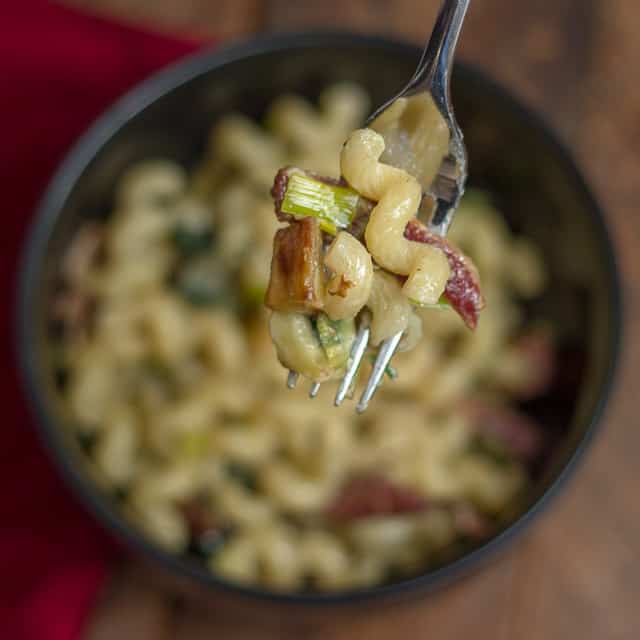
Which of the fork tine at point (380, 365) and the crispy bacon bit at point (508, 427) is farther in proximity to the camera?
the crispy bacon bit at point (508, 427)

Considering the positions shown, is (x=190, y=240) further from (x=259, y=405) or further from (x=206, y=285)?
(x=259, y=405)

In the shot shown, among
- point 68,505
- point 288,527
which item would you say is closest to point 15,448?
point 68,505

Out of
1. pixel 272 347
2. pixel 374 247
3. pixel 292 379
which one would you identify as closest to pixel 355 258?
pixel 374 247

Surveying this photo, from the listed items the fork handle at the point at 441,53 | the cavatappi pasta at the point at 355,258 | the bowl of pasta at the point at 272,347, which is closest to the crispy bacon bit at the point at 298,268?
the cavatappi pasta at the point at 355,258

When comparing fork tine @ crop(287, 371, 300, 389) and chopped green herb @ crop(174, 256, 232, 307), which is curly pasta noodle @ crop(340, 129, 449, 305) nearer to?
fork tine @ crop(287, 371, 300, 389)

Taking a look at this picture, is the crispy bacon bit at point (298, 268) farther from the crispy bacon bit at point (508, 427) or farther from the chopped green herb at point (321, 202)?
the crispy bacon bit at point (508, 427)

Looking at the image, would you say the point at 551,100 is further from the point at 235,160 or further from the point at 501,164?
the point at 235,160

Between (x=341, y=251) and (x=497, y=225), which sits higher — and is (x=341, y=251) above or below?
below
